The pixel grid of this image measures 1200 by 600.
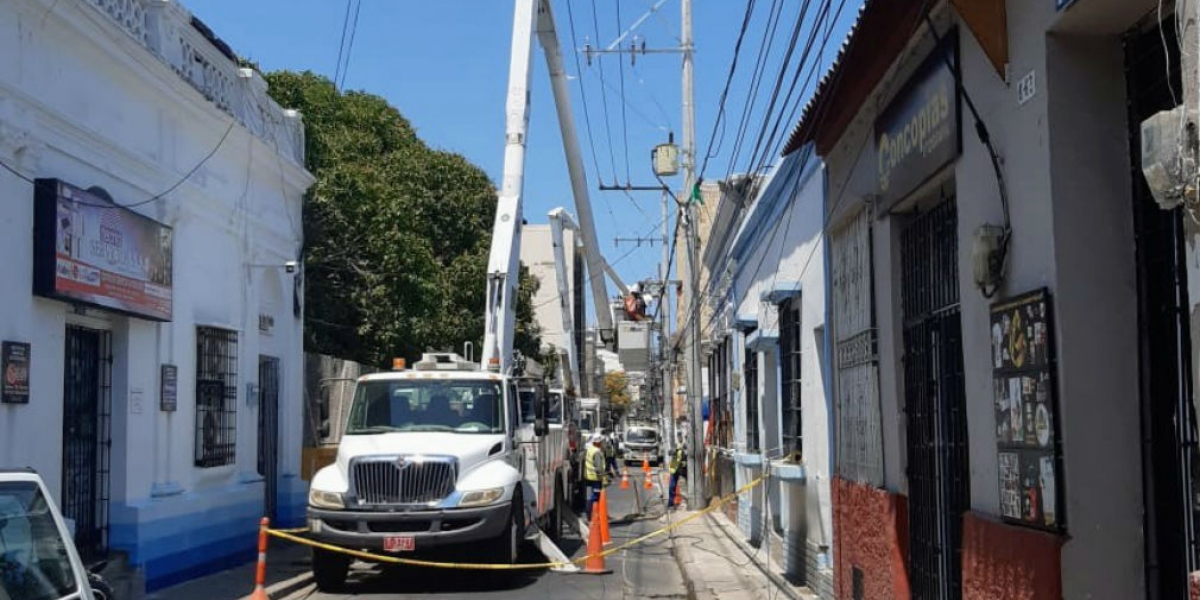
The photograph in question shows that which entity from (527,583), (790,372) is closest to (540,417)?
(527,583)

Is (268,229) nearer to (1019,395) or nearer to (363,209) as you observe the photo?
(363,209)

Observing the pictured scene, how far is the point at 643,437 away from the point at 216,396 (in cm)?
4307

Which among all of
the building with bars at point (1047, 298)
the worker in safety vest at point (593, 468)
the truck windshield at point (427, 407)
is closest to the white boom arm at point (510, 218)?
the truck windshield at point (427, 407)

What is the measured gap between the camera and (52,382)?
11562mm

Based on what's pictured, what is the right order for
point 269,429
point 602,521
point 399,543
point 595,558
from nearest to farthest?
point 399,543 → point 595,558 → point 602,521 → point 269,429

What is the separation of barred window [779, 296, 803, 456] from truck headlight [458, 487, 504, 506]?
11.7 feet

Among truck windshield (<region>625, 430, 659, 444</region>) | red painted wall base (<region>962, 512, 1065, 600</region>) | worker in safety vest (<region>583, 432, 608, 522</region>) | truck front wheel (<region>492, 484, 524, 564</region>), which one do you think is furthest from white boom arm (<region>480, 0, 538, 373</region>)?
truck windshield (<region>625, 430, 659, 444</region>)

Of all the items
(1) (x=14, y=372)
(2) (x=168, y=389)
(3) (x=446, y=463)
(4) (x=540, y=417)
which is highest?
(1) (x=14, y=372)

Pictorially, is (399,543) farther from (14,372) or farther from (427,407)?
(14,372)

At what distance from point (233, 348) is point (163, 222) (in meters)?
2.87

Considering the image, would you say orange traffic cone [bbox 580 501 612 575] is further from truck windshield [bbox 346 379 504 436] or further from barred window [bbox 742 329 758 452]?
barred window [bbox 742 329 758 452]

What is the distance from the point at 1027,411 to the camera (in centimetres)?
590

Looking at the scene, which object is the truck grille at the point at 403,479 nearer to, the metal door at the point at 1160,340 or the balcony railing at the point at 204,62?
the balcony railing at the point at 204,62

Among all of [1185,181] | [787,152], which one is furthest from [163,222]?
[1185,181]
